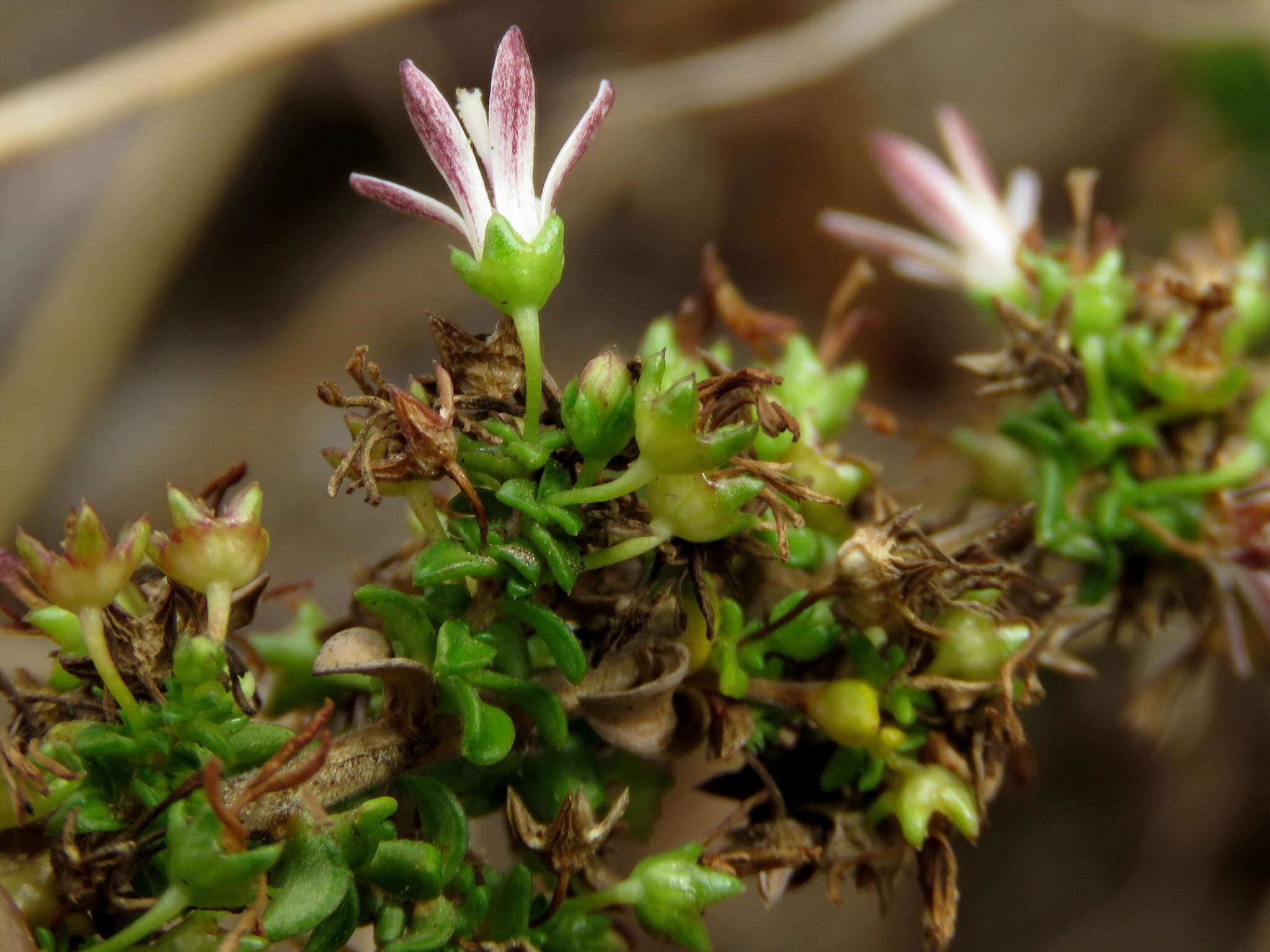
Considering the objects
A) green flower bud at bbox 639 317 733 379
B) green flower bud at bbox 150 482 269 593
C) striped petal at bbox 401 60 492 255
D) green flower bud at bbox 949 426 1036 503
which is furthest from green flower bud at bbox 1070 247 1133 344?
green flower bud at bbox 150 482 269 593

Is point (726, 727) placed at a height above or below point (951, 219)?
below

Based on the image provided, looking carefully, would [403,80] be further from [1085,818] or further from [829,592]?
[1085,818]

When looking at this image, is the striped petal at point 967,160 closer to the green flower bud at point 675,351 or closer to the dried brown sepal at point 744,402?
the green flower bud at point 675,351

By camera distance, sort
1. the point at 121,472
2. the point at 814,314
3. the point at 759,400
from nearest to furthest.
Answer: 1. the point at 759,400
2. the point at 121,472
3. the point at 814,314

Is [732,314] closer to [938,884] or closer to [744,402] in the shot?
[744,402]

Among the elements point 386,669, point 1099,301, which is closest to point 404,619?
point 386,669

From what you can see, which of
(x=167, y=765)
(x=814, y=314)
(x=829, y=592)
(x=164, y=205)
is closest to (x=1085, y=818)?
(x=814, y=314)

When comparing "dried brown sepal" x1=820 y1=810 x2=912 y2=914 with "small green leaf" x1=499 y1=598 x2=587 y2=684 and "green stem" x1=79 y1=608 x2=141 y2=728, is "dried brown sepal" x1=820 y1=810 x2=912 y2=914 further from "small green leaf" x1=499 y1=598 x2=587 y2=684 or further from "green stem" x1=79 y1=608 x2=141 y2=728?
"green stem" x1=79 y1=608 x2=141 y2=728
